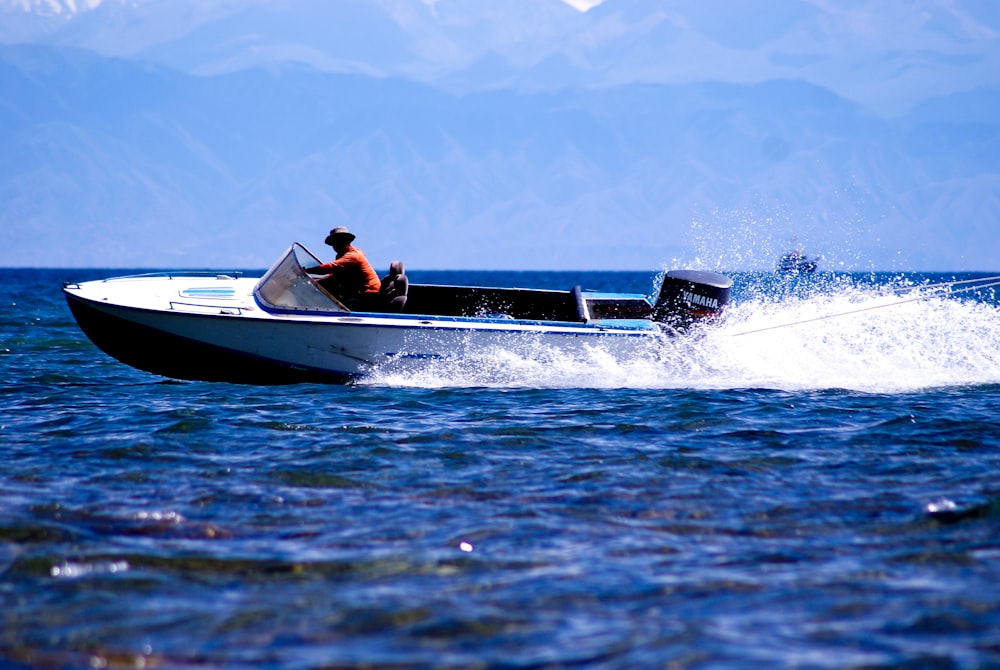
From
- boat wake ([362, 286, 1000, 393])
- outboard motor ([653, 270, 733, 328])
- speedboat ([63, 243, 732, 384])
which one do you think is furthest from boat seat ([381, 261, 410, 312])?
outboard motor ([653, 270, 733, 328])

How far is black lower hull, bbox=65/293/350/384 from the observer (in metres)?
11.4

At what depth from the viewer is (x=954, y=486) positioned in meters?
7.36

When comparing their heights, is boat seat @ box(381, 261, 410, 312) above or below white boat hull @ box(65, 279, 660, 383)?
above

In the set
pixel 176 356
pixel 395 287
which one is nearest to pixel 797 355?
pixel 395 287

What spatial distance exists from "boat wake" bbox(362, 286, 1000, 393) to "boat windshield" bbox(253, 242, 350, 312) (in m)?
0.99

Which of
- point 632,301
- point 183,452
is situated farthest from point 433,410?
point 632,301

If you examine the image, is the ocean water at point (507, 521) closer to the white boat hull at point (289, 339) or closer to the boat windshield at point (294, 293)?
the white boat hull at point (289, 339)

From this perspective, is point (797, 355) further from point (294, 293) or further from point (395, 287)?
point (294, 293)

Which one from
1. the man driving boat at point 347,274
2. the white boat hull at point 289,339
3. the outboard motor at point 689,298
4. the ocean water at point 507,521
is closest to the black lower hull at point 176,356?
the white boat hull at point 289,339

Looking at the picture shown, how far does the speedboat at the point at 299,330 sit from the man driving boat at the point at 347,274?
0.38ft

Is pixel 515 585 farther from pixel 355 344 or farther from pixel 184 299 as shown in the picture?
pixel 184 299

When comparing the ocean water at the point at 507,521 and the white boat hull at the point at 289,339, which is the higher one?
the white boat hull at the point at 289,339

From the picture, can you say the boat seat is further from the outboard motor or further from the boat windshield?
the outboard motor

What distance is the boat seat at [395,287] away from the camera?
12.0 meters
